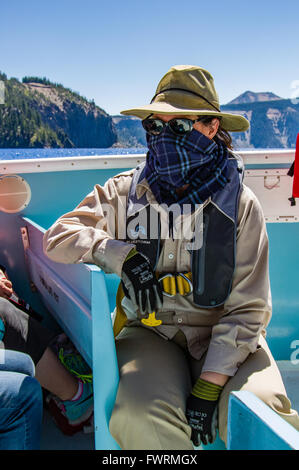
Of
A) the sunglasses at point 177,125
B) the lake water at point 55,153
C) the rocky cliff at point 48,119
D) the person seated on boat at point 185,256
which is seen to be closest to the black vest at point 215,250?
the person seated on boat at point 185,256

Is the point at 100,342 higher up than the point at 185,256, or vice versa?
the point at 185,256

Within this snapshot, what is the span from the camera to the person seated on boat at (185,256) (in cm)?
131

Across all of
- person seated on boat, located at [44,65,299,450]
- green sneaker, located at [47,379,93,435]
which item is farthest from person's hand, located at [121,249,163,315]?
green sneaker, located at [47,379,93,435]

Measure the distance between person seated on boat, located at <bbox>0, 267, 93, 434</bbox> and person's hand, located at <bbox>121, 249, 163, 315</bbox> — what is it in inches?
30.2

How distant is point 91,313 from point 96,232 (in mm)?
342

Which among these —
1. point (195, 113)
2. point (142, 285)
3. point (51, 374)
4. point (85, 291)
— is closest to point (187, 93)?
point (195, 113)

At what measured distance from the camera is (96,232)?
4.79 feet

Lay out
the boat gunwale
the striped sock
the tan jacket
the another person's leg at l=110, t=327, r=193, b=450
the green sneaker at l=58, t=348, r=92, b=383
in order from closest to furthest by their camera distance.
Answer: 1. the another person's leg at l=110, t=327, r=193, b=450
2. the striped sock
3. the tan jacket
4. the green sneaker at l=58, t=348, r=92, b=383
5. the boat gunwale

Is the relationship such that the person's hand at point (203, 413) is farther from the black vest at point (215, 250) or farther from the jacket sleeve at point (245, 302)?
the black vest at point (215, 250)

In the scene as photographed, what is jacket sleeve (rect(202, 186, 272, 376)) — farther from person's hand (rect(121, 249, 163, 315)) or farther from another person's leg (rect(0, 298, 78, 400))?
another person's leg (rect(0, 298, 78, 400))

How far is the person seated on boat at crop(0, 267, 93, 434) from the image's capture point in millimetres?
1808

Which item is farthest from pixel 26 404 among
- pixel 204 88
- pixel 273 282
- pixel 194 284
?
pixel 273 282

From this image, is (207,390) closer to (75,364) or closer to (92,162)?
(75,364)
